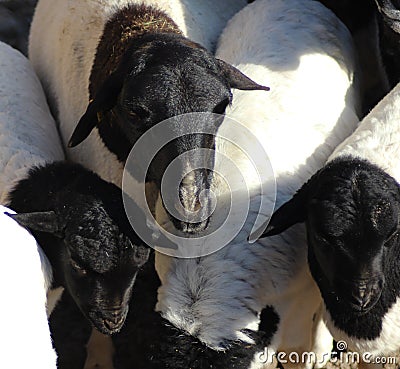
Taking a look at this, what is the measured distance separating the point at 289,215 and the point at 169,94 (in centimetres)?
71

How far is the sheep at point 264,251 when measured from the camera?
3.43 metres

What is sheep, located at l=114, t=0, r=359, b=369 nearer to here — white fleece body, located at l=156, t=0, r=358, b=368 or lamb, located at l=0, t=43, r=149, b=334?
white fleece body, located at l=156, t=0, r=358, b=368

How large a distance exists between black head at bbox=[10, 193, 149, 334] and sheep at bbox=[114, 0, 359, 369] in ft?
0.72

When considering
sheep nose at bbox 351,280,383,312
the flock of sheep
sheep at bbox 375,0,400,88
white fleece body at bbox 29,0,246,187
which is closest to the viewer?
sheep nose at bbox 351,280,383,312

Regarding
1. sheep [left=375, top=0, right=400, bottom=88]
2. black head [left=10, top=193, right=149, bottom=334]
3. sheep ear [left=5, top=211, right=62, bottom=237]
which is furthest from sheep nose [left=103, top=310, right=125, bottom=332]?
sheep [left=375, top=0, right=400, bottom=88]

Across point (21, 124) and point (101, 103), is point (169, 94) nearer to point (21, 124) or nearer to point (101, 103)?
point (101, 103)

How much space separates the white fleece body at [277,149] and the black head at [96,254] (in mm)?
224

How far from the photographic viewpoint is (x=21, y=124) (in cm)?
428

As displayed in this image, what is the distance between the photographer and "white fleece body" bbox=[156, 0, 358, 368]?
3.46m

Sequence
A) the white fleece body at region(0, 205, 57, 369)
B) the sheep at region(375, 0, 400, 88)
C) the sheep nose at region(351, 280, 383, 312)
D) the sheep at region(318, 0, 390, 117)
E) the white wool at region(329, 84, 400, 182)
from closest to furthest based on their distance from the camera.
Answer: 1. the white fleece body at region(0, 205, 57, 369)
2. the sheep nose at region(351, 280, 383, 312)
3. the white wool at region(329, 84, 400, 182)
4. the sheep at region(375, 0, 400, 88)
5. the sheep at region(318, 0, 390, 117)

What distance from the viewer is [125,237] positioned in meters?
3.35

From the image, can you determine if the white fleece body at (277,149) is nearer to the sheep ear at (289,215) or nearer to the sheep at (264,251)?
the sheep at (264,251)

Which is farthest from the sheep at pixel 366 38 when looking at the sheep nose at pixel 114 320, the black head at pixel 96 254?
the sheep nose at pixel 114 320

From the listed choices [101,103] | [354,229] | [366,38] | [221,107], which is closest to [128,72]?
[101,103]
